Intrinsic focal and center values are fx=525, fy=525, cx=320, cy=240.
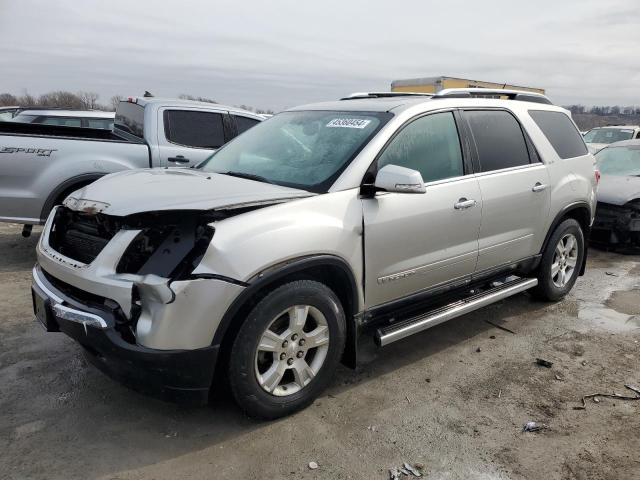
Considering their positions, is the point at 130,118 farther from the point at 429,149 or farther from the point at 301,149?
the point at 429,149

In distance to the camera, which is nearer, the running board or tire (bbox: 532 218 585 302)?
the running board

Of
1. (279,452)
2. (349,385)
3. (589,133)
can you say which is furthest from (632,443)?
(589,133)

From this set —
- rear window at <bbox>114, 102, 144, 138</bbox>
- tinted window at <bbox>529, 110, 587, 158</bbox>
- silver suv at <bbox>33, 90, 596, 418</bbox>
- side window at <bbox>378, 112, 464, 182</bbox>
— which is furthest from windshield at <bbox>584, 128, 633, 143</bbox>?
side window at <bbox>378, 112, 464, 182</bbox>

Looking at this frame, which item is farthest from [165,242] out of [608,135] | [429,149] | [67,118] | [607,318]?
[608,135]

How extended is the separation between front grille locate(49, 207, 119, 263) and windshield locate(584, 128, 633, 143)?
51.1ft

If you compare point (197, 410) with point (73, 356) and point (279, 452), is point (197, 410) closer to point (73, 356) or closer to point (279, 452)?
point (279, 452)

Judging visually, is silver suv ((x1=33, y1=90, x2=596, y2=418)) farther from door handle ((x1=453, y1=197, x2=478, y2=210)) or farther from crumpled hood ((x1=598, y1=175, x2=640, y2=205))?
crumpled hood ((x1=598, y1=175, x2=640, y2=205))

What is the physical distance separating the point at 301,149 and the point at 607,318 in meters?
3.45

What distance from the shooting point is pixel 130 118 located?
281 inches

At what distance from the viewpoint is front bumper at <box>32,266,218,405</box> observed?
2633 millimetres

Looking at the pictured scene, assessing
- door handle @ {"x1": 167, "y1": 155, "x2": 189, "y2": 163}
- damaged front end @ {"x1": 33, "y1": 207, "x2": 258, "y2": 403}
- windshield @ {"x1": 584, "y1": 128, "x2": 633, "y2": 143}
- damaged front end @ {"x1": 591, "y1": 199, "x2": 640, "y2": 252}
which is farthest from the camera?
windshield @ {"x1": 584, "y1": 128, "x2": 633, "y2": 143}

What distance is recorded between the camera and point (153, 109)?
6.73 meters

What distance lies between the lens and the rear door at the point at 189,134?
664cm

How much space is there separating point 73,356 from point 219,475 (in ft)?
5.85
